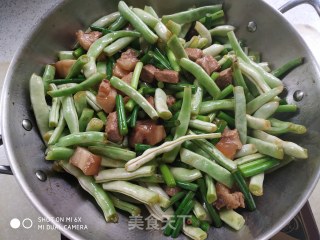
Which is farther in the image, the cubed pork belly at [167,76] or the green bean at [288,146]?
the cubed pork belly at [167,76]

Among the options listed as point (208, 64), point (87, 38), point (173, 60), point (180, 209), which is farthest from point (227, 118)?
point (87, 38)

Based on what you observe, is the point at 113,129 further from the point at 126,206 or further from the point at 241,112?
the point at 241,112

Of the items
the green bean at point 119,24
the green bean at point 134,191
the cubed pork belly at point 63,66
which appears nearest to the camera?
the green bean at point 134,191

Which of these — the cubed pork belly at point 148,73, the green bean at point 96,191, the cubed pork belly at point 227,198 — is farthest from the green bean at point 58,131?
the cubed pork belly at point 227,198

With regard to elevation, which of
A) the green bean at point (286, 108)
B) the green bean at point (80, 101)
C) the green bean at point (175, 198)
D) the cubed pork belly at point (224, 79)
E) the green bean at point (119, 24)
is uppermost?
the green bean at point (119, 24)

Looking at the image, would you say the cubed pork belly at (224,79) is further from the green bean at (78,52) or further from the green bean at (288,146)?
the green bean at (78,52)

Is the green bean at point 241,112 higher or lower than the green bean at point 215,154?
higher
